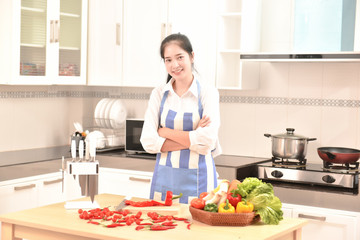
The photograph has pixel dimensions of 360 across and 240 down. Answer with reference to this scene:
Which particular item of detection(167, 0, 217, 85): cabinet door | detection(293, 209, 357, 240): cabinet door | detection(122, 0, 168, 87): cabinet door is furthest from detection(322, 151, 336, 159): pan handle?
detection(122, 0, 168, 87): cabinet door

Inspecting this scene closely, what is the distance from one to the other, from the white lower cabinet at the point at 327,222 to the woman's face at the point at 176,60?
47.5 inches

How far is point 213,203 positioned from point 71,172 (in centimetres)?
66

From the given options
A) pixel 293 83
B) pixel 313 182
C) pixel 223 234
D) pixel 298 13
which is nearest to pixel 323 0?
pixel 298 13

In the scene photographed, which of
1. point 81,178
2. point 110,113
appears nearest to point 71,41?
point 110,113

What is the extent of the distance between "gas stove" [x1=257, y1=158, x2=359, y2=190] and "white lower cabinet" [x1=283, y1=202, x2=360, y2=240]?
199mm

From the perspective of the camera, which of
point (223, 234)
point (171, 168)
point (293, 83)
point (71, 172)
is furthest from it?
point (293, 83)

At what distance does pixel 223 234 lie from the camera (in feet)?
7.26

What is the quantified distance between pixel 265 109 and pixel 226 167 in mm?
751

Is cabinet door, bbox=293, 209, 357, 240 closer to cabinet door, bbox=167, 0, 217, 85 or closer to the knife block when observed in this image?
cabinet door, bbox=167, 0, 217, 85

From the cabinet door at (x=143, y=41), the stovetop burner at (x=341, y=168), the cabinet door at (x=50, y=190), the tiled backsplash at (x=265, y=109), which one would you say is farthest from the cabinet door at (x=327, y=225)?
the cabinet door at (x=50, y=190)

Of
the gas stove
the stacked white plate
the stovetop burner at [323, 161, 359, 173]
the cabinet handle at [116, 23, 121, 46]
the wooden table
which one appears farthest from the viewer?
the stacked white plate

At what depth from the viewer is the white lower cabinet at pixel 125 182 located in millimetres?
4285

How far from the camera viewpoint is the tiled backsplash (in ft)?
13.8

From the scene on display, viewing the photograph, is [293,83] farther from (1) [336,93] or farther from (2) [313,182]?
(2) [313,182]
